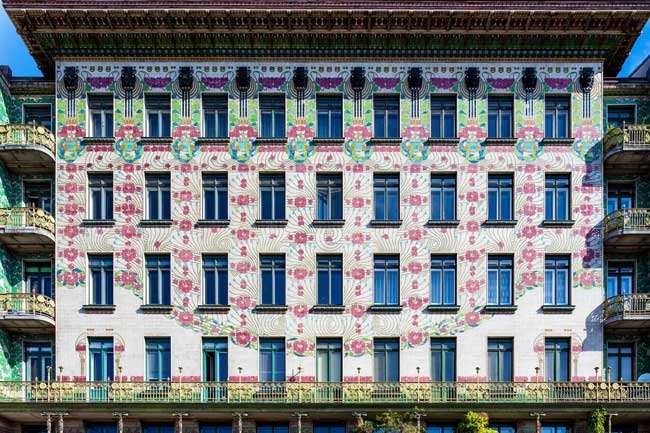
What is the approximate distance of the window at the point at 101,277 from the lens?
109 feet

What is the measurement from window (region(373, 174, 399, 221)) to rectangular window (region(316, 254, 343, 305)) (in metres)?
2.68

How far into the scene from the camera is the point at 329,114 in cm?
3397

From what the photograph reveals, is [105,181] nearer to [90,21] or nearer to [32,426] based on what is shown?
[90,21]

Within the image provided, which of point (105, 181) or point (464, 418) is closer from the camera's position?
point (464, 418)

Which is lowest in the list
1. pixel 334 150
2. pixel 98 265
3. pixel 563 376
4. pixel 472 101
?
pixel 563 376

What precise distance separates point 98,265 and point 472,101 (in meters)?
17.9

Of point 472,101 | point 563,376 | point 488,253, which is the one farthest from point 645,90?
point 563,376

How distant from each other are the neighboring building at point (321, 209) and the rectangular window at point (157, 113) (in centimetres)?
10

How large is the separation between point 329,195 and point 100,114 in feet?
35.3

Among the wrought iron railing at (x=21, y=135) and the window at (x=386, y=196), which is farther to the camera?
the window at (x=386, y=196)

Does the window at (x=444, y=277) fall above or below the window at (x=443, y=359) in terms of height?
above

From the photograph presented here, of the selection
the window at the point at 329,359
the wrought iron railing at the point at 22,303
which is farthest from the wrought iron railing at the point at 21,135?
the window at the point at 329,359

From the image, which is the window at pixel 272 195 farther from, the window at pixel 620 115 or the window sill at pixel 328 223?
the window at pixel 620 115

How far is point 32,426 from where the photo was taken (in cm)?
3328
